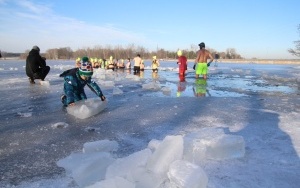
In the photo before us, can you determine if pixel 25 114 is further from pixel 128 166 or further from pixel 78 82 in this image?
pixel 128 166

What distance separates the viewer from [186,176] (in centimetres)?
208

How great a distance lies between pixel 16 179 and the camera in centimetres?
244

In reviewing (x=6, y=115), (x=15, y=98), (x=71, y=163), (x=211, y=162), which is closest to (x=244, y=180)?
(x=211, y=162)

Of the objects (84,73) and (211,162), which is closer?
(211,162)

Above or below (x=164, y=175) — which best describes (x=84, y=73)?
above

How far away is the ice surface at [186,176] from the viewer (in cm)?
205

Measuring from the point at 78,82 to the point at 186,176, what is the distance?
13.1ft

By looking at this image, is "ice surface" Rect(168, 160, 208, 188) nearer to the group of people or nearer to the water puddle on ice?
the group of people

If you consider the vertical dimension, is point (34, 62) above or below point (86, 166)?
above

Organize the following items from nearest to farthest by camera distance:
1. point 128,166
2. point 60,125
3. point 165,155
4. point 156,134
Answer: point 128,166, point 165,155, point 156,134, point 60,125

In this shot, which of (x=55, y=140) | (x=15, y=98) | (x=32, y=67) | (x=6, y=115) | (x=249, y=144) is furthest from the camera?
(x=32, y=67)

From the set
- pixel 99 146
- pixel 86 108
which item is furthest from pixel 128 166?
pixel 86 108

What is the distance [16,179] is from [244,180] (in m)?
1.87

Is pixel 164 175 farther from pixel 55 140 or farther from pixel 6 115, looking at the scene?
pixel 6 115
